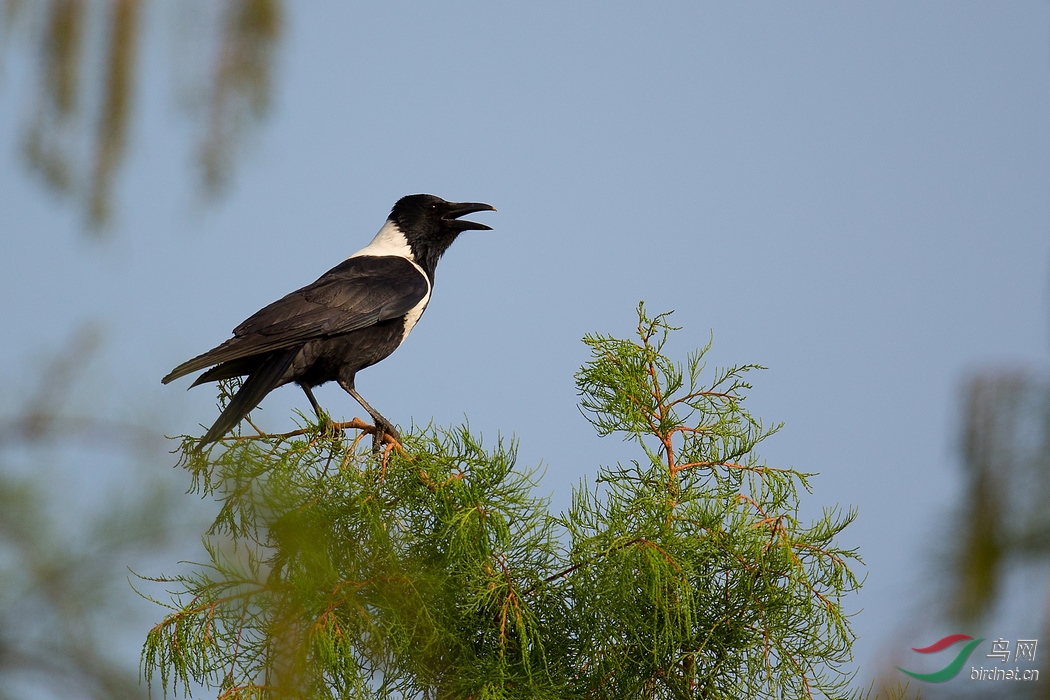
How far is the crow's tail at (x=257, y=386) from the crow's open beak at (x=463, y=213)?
1.94 metres

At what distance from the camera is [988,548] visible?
3.40ft

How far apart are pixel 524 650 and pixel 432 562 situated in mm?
491

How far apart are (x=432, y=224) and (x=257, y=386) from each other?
239 cm

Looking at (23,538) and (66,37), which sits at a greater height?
(66,37)

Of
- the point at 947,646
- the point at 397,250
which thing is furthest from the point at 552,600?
the point at 397,250

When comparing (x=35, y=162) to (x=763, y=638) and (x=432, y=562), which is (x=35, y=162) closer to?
(x=432, y=562)

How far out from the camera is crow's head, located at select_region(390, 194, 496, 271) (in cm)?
670

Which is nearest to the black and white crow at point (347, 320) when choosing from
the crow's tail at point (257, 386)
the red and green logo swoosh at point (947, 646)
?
the crow's tail at point (257, 386)

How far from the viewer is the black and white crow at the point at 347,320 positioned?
15.8 ft

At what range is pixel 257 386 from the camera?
470cm

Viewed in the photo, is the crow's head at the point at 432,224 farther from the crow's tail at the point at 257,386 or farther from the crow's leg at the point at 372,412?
the crow's tail at the point at 257,386

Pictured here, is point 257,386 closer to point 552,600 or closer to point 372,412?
point 372,412

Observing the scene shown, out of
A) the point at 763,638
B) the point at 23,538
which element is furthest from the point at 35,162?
the point at 763,638

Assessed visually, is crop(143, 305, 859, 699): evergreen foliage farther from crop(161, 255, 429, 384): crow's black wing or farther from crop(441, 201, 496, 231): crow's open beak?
crop(441, 201, 496, 231): crow's open beak
